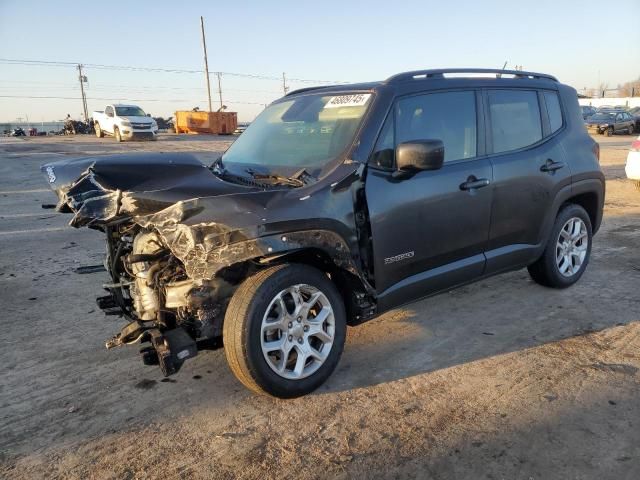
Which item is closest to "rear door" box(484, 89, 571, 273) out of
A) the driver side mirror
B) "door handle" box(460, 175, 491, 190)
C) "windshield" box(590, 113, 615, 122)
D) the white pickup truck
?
"door handle" box(460, 175, 491, 190)

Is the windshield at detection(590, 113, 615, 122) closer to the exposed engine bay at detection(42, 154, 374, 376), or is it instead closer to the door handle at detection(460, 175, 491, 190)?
the door handle at detection(460, 175, 491, 190)

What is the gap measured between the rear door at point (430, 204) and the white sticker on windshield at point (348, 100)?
0.23m

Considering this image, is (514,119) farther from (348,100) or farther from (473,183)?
(348,100)

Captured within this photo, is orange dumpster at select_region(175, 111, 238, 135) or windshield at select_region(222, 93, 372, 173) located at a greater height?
orange dumpster at select_region(175, 111, 238, 135)

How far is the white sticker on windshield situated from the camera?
358 cm

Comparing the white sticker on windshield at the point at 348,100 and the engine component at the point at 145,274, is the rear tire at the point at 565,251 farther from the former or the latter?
the engine component at the point at 145,274

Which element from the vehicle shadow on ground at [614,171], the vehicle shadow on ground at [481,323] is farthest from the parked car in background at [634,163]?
the vehicle shadow on ground at [481,323]

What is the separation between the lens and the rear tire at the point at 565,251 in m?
4.76

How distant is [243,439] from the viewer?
2756mm

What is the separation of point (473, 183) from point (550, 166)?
3.58ft

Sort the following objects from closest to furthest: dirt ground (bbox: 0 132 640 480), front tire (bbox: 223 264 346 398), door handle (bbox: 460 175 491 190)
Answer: dirt ground (bbox: 0 132 640 480) → front tire (bbox: 223 264 346 398) → door handle (bbox: 460 175 491 190)

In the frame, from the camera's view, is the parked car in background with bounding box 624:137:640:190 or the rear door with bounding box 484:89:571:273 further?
the parked car in background with bounding box 624:137:640:190

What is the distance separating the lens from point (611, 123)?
31.4 m

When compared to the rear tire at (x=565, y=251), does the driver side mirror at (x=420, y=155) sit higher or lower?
higher
